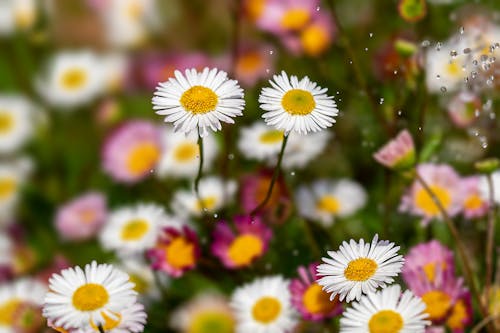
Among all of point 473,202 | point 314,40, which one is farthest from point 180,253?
point 314,40

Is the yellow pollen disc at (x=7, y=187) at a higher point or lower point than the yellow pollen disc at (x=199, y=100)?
higher

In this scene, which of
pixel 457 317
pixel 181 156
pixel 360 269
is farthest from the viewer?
pixel 181 156

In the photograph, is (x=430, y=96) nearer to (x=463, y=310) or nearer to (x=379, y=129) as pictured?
(x=379, y=129)

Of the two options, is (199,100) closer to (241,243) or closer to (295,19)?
(241,243)

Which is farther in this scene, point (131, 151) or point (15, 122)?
point (15, 122)

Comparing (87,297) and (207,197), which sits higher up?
(207,197)

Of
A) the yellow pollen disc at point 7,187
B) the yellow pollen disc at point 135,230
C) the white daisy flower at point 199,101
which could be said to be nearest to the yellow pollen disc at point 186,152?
the yellow pollen disc at point 135,230

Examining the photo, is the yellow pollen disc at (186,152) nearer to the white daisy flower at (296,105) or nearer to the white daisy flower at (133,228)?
the white daisy flower at (133,228)
